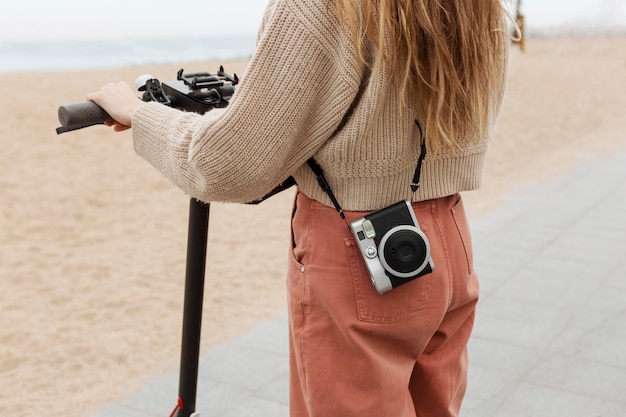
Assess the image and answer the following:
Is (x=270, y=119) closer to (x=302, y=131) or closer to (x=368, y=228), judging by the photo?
(x=302, y=131)

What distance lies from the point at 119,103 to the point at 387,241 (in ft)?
2.01

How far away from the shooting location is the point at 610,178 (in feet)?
26.0

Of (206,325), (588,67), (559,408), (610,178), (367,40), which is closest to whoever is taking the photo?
(367,40)

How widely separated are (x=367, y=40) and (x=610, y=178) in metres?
7.23

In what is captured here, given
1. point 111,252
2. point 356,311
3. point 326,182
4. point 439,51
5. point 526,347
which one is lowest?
point 111,252

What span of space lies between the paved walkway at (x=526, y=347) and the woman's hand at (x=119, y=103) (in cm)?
187

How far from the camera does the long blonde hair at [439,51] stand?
1.30 metres

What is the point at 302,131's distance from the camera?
1.39 m

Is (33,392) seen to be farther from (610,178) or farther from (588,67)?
(588,67)

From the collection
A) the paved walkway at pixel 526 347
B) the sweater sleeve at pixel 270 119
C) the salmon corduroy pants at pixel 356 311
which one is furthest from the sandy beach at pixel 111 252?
the sweater sleeve at pixel 270 119

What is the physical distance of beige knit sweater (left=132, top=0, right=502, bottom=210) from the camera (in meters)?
1.32

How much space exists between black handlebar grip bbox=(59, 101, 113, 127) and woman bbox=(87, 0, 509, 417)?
23 mm

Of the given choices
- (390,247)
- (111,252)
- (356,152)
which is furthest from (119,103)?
(111,252)

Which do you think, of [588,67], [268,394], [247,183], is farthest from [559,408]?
[588,67]
